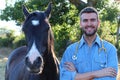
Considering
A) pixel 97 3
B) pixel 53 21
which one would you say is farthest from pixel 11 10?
pixel 97 3

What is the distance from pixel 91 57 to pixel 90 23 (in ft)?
1.39

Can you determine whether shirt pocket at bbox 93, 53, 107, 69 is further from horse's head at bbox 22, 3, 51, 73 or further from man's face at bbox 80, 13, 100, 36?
horse's head at bbox 22, 3, 51, 73

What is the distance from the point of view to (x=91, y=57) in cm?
416

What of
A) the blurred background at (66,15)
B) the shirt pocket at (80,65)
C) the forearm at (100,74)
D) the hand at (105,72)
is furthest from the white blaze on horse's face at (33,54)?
the blurred background at (66,15)

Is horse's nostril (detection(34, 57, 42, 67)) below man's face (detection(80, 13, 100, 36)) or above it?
below

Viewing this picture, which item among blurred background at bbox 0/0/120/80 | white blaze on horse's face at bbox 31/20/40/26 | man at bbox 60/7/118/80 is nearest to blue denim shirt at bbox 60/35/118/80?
man at bbox 60/7/118/80

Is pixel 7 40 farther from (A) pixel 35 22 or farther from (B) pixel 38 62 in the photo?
(B) pixel 38 62

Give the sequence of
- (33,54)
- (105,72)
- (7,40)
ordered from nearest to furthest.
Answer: (105,72) < (33,54) < (7,40)

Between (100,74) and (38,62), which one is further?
(38,62)

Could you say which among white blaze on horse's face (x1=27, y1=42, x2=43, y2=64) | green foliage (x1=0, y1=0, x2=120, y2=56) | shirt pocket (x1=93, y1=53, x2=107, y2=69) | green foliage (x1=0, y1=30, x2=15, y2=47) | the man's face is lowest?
green foliage (x1=0, y1=30, x2=15, y2=47)

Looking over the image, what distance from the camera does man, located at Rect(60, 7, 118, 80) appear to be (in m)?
4.05

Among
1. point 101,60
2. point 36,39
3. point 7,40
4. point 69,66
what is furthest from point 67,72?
point 7,40

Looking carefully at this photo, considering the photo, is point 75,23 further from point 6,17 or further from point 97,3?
point 6,17

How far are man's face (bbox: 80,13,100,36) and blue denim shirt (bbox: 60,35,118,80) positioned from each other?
12cm
